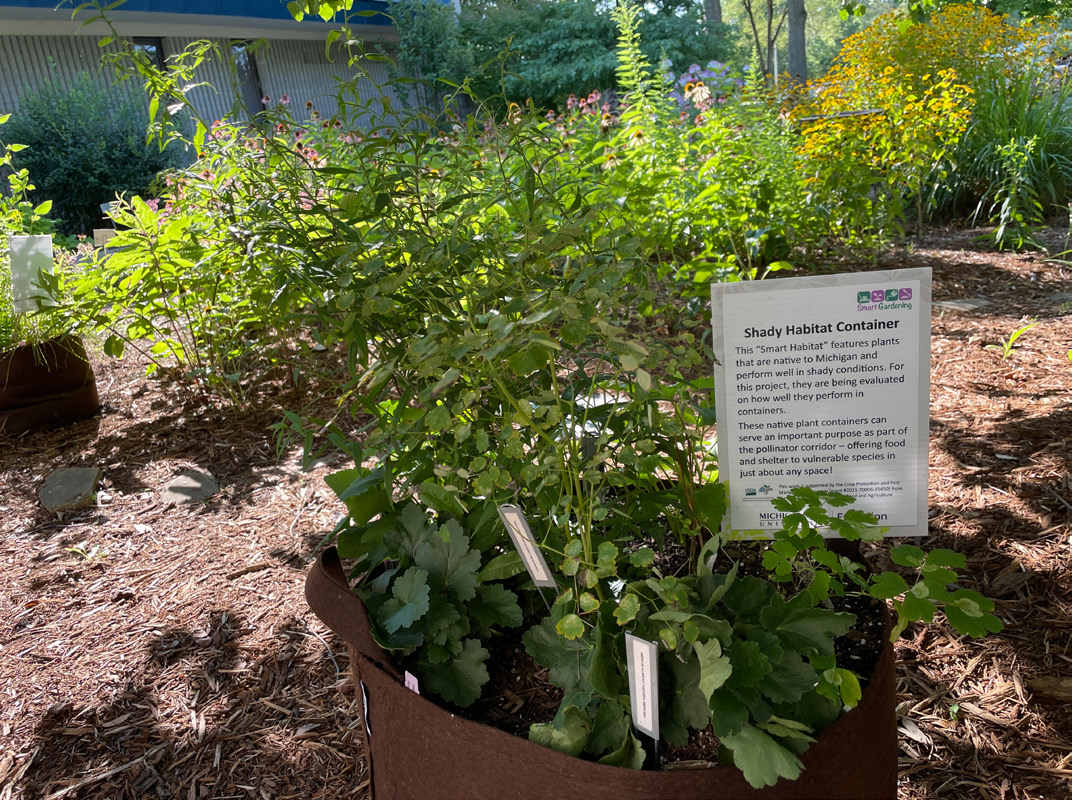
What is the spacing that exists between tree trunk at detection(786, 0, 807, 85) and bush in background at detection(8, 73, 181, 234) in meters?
11.1

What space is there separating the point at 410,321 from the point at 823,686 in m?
0.87

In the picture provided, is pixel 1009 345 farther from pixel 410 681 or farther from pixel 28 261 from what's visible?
pixel 28 261

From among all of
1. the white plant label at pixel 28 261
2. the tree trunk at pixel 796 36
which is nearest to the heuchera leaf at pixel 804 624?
the white plant label at pixel 28 261

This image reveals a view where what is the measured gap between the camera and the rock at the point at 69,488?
9.30 ft

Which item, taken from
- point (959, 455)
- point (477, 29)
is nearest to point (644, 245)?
point (959, 455)

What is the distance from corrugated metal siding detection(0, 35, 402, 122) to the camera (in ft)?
40.3

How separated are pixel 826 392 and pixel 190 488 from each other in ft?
8.37

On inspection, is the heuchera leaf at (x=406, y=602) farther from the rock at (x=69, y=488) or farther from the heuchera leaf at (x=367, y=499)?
the rock at (x=69, y=488)

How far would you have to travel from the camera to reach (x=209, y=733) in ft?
5.59

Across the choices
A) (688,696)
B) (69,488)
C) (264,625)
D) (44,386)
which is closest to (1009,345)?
(688,696)

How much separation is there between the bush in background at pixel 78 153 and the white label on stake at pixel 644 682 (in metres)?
12.4

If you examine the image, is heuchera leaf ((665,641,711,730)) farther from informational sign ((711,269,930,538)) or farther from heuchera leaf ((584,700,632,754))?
informational sign ((711,269,930,538))

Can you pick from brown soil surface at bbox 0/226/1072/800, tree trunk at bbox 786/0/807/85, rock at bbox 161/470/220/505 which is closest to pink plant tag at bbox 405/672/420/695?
brown soil surface at bbox 0/226/1072/800

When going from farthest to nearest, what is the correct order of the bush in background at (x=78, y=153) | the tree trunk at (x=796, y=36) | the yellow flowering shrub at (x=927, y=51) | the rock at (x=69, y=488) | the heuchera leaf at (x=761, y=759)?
1. the tree trunk at (x=796, y=36)
2. the bush in background at (x=78, y=153)
3. the yellow flowering shrub at (x=927, y=51)
4. the rock at (x=69, y=488)
5. the heuchera leaf at (x=761, y=759)
